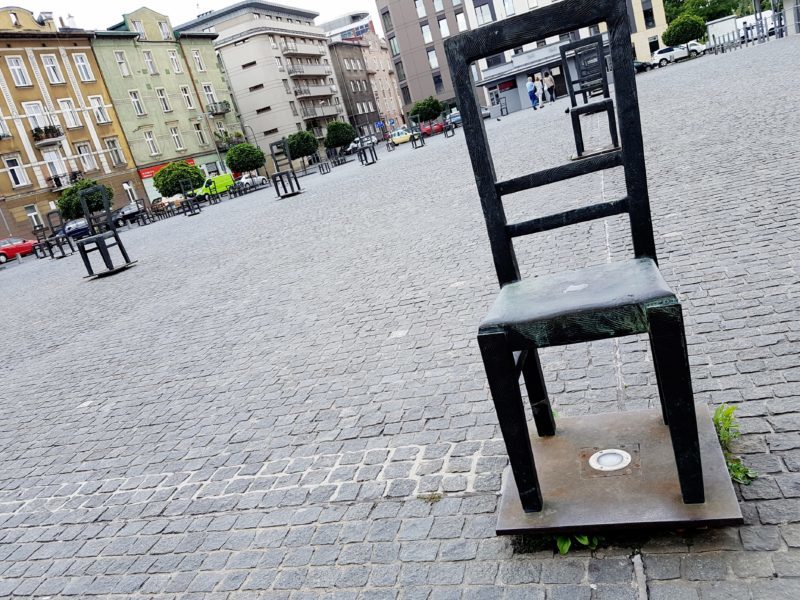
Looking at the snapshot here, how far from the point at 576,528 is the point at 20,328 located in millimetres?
9783

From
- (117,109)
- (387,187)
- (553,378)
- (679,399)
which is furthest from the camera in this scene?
(117,109)

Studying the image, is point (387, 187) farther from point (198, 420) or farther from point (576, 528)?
point (576, 528)

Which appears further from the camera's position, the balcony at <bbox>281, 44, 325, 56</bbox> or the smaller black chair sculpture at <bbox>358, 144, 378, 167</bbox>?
the balcony at <bbox>281, 44, 325, 56</bbox>

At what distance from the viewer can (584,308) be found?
1943mm

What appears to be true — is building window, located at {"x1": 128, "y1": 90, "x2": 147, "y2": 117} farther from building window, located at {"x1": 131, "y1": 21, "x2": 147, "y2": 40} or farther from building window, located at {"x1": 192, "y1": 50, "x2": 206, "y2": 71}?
building window, located at {"x1": 192, "y1": 50, "x2": 206, "y2": 71}

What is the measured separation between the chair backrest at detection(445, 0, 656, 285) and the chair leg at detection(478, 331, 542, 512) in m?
0.59

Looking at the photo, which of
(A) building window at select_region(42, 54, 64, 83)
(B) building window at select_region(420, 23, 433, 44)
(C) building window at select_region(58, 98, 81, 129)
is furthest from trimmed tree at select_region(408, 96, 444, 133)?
(A) building window at select_region(42, 54, 64, 83)

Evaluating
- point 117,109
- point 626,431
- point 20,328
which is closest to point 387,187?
point 20,328

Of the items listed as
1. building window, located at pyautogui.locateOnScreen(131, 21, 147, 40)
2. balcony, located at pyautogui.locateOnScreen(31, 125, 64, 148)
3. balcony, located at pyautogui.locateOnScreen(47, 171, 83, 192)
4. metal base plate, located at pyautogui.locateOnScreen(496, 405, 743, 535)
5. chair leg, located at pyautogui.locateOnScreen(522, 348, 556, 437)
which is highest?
building window, located at pyautogui.locateOnScreen(131, 21, 147, 40)

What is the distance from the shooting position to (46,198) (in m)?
42.7

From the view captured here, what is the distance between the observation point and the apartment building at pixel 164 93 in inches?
1962

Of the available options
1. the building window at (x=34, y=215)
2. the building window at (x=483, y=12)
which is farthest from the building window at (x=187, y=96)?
the building window at (x=483, y=12)

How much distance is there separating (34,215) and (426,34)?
47318 mm

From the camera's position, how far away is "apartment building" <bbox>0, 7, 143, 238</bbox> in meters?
41.3
